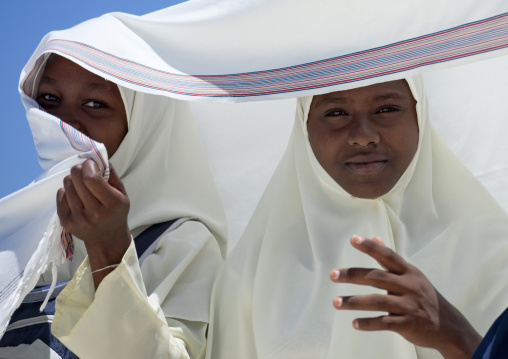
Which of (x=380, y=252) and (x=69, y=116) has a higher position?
(x=69, y=116)

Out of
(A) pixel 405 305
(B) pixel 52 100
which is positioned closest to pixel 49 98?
(B) pixel 52 100

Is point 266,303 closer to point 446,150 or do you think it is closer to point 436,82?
point 446,150

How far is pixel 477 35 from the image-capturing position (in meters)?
2.79

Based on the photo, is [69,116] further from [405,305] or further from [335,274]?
[405,305]

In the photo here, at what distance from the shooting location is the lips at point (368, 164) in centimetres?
313

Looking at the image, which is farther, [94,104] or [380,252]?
[94,104]

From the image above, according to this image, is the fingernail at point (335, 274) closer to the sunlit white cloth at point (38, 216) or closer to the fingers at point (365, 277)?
the fingers at point (365, 277)

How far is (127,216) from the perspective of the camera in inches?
119

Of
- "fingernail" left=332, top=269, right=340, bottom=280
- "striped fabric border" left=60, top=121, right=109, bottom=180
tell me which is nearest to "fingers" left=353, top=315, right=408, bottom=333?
"fingernail" left=332, top=269, right=340, bottom=280

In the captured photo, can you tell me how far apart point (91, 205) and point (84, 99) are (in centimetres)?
89

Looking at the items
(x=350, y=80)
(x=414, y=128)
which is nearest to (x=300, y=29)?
(x=350, y=80)

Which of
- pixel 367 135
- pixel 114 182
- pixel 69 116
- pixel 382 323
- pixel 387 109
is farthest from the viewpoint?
pixel 69 116

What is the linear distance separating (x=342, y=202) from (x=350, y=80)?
0.51 m

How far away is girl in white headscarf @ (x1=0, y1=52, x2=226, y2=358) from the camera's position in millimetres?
2820
